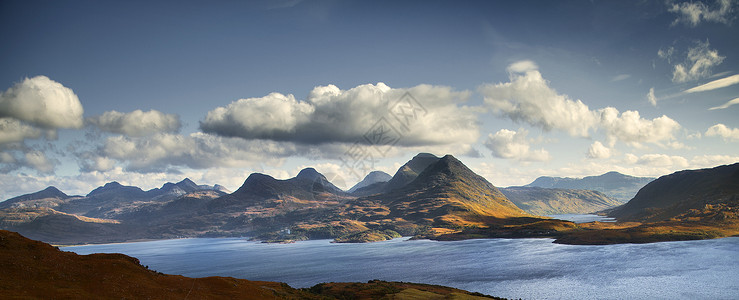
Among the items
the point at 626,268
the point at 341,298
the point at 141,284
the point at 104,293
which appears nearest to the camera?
the point at 104,293

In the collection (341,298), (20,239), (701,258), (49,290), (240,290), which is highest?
(20,239)

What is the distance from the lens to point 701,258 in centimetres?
19088

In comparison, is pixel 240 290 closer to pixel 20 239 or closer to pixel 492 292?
pixel 20 239

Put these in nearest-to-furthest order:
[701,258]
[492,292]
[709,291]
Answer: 1. [709,291]
2. [492,292]
3. [701,258]

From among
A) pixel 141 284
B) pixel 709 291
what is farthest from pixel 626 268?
pixel 141 284

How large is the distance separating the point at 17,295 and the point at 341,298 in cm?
6925

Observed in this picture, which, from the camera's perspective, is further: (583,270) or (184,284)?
(583,270)

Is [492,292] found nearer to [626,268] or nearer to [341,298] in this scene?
[341,298]

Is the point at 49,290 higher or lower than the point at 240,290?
higher

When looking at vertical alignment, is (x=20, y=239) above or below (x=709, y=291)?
above

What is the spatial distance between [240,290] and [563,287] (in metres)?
122

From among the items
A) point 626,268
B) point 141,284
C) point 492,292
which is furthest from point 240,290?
point 626,268

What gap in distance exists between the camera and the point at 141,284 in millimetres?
62406

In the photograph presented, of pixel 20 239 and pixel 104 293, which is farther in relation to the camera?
pixel 20 239
